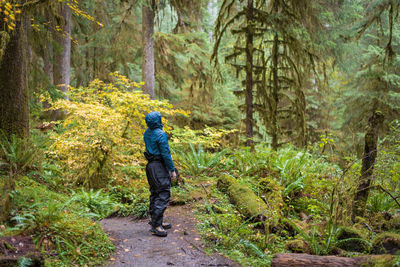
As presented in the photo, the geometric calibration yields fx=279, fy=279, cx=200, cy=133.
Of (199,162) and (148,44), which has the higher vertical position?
(148,44)

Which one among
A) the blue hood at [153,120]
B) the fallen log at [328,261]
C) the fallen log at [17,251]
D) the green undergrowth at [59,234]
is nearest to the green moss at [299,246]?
the fallen log at [328,261]

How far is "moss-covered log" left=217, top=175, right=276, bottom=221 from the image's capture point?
479 centimetres

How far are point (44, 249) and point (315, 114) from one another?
1565 centimetres

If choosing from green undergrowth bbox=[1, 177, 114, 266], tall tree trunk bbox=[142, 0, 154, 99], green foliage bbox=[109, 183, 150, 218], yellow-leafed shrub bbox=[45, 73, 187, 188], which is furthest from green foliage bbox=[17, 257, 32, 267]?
tall tree trunk bbox=[142, 0, 154, 99]

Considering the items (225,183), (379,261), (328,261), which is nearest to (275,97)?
(225,183)

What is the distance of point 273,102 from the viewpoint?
339 inches

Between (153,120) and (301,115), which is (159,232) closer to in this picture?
(153,120)

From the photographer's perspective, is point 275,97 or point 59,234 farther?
point 275,97

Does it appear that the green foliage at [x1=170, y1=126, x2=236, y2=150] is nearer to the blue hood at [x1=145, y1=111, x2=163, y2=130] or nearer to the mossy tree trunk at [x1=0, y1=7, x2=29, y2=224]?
the blue hood at [x1=145, y1=111, x2=163, y2=130]

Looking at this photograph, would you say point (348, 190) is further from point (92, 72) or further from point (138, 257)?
point (92, 72)

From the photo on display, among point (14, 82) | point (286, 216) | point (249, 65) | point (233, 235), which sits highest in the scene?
point (249, 65)

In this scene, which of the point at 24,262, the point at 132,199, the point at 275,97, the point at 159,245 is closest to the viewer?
the point at 24,262

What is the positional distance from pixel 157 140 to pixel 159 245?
1.60m

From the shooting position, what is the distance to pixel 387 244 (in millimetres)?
3340
